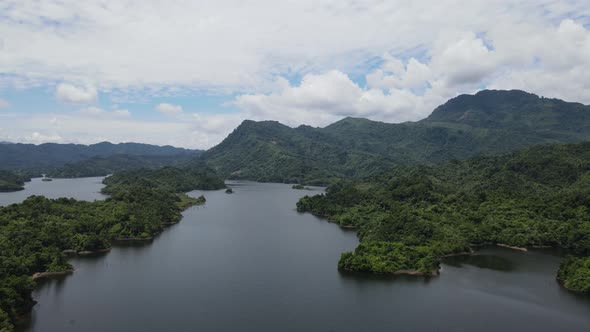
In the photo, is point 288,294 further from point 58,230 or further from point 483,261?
point 58,230

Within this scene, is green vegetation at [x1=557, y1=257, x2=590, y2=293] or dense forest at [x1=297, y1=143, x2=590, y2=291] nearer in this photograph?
green vegetation at [x1=557, y1=257, x2=590, y2=293]

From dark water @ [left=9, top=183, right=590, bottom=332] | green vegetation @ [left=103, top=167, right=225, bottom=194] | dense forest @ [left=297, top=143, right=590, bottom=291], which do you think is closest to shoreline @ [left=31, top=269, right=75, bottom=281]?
dark water @ [left=9, top=183, right=590, bottom=332]

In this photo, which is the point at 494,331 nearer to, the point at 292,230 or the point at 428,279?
the point at 428,279

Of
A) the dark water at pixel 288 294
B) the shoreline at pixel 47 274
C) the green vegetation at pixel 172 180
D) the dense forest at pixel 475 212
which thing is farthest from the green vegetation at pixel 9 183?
the shoreline at pixel 47 274

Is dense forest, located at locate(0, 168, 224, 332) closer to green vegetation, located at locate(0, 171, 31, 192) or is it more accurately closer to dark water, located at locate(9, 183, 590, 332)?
dark water, located at locate(9, 183, 590, 332)

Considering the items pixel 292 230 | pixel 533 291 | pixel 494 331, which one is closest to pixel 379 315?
pixel 494 331
